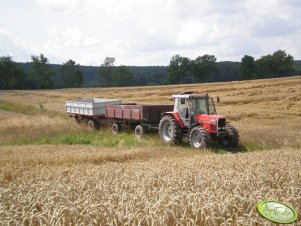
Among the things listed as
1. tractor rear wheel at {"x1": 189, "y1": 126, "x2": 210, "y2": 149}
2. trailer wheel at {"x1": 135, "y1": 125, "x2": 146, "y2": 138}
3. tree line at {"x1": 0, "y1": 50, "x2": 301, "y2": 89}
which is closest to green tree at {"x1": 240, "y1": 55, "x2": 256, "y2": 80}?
tree line at {"x1": 0, "y1": 50, "x2": 301, "y2": 89}

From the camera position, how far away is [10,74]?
282 ft

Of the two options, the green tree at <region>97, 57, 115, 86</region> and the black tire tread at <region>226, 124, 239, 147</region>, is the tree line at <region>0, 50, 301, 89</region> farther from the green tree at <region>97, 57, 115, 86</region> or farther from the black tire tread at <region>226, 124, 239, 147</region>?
the black tire tread at <region>226, 124, 239, 147</region>

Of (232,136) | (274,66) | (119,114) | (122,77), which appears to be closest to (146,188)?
(232,136)

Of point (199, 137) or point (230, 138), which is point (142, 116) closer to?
point (199, 137)

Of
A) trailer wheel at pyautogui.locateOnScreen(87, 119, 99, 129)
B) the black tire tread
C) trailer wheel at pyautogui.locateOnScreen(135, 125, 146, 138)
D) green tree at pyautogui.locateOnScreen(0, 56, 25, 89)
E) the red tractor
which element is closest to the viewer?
the red tractor

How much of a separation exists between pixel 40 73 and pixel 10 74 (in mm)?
10112

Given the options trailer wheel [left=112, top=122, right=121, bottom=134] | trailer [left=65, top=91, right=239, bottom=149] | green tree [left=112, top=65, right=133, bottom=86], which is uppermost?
green tree [left=112, top=65, right=133, bottom=86]

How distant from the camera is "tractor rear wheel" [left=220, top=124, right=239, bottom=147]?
1388 centimetres

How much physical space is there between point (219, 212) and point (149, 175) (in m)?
2.73

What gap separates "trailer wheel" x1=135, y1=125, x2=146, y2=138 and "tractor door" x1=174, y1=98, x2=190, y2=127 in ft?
8.19

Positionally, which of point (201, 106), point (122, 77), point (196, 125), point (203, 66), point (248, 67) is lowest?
point (196, 125)

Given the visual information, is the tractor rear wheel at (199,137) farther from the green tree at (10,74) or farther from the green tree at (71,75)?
the green tree at (71,75)

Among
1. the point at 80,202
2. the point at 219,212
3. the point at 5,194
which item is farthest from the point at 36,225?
the point at 219,212

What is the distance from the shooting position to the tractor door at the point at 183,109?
583 inches
